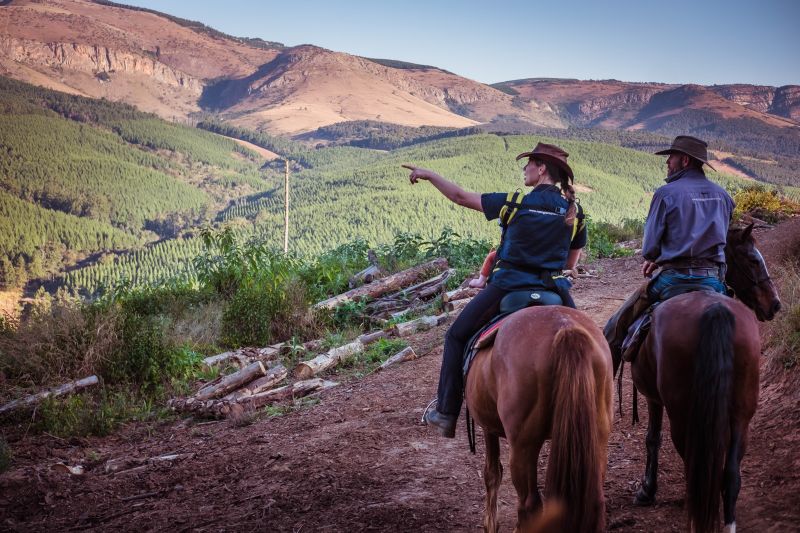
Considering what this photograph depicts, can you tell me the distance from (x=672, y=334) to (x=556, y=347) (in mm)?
1105

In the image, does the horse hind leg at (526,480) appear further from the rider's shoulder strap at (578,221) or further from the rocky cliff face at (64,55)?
the rocky cliff face at (64,55)

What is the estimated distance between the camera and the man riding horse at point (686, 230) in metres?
4.14

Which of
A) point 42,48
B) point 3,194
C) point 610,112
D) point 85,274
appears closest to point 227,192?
point 3,194

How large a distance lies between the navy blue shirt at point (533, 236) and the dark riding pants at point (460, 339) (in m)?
0.12

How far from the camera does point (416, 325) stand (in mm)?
10805

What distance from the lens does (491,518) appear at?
3779mm

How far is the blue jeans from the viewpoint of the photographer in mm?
4129

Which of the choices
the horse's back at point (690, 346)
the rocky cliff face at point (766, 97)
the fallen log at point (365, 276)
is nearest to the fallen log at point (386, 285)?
the fallen log at point (365, 276)

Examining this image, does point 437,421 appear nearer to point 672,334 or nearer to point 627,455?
point 672,334

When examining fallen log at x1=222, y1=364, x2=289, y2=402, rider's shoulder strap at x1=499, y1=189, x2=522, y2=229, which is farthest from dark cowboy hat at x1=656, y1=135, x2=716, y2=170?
fallen log at x1=222, y1=364, x2=289, y2=402

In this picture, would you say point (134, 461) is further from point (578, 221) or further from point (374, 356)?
point (578, 221)

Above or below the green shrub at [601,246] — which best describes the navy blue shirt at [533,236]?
above

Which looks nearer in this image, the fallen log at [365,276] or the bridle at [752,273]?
the bridle at [752,273]

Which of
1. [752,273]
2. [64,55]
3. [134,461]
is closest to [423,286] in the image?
[134,461]
